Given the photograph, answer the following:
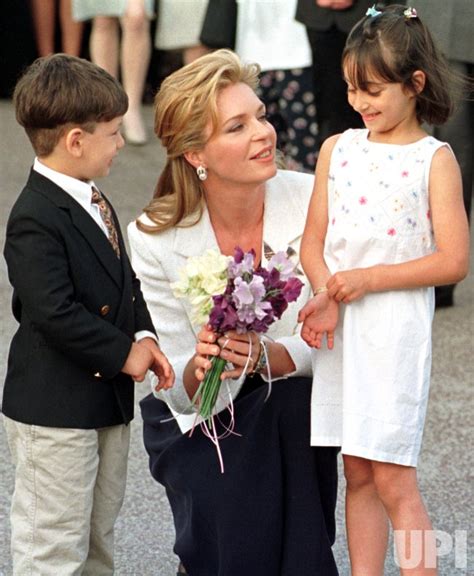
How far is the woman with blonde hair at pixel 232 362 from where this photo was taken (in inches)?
133

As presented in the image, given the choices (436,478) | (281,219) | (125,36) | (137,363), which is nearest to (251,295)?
(137,363)

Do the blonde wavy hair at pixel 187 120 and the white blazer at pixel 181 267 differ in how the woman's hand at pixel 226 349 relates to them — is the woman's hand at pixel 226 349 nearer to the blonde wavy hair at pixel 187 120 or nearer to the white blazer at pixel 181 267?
the white blazer at pixel 181 267

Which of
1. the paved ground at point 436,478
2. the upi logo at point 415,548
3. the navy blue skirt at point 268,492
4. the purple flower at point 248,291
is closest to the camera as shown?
the purple flower at point 248,291

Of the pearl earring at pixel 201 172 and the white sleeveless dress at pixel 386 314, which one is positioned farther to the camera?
the pearl earring at pixel 201 172

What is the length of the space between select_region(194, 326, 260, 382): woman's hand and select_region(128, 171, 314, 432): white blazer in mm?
288

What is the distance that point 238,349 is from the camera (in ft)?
10.4

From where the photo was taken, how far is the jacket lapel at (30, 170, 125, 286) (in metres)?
3.09

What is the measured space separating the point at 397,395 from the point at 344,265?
32 cm

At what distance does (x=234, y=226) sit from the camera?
3.63m

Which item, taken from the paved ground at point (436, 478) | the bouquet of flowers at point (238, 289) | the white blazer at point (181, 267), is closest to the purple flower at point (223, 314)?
the bouquet of flowers at point (238, 289)

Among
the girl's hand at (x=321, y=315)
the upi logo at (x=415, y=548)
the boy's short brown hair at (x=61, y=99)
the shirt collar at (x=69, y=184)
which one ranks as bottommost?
the upi logo at (x=415, y=548)

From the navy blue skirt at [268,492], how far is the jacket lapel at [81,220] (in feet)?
1.79

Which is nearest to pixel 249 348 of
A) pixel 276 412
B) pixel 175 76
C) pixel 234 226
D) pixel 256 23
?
pixel 276 412

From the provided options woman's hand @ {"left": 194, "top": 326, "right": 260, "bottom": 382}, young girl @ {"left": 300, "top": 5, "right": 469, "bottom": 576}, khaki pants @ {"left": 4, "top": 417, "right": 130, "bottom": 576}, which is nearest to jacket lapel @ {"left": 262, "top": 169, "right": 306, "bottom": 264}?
young girl @ {"left": 300, "top": 5, "right": 469, "bottom": 576}
